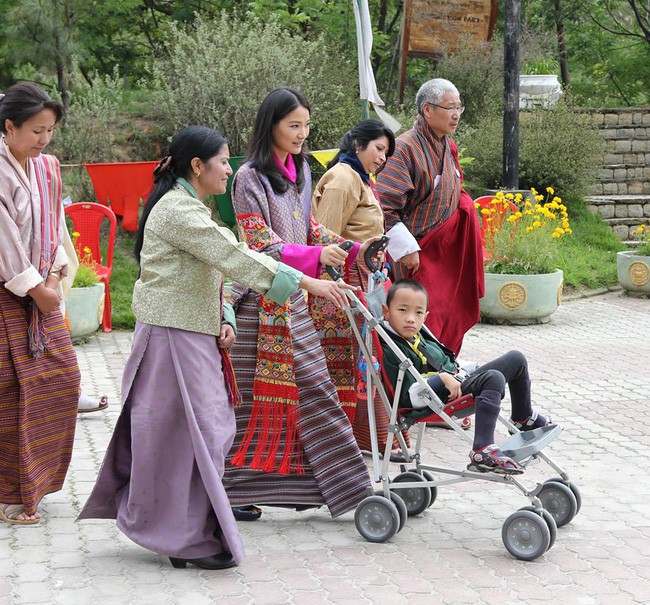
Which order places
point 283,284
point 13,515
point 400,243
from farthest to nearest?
point 400,243, point 13,515, point 283,284

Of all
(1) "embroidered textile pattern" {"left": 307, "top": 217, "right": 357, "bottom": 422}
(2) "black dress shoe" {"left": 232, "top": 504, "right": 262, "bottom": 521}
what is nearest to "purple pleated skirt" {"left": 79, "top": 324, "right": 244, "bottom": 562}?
(2) "black dress shoe" {"left": 232, "top": 504, "right": 262, "bottom": 521}

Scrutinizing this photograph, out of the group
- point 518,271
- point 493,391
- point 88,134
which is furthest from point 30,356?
point 88,134

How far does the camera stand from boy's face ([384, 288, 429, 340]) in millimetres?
5039

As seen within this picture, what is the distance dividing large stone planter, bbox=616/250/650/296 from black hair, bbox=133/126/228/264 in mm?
8294

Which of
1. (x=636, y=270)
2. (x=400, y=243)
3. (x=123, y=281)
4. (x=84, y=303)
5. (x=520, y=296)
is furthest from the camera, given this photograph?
(x=636, y=270)

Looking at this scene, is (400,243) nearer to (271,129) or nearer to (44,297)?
(271,129)

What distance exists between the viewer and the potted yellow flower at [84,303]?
9.36m

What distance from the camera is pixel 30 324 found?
505cm

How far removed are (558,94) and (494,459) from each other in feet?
42.0

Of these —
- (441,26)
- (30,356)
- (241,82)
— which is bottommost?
(30,356)

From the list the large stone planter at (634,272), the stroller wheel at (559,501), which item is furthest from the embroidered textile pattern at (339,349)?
the large stone planter at (634,272)

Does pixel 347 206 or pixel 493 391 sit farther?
pixel 347 206

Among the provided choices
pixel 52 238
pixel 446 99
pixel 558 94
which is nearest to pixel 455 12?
pixel 558 94

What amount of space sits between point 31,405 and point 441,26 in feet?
42.9
